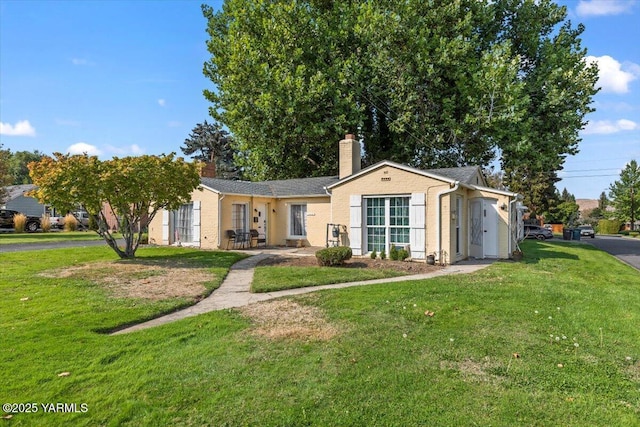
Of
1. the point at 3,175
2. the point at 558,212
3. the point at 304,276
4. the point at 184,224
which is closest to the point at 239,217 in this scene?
the point at 184,224

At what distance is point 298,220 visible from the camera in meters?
18.2

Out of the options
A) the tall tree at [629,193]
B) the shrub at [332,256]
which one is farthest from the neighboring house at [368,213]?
the tall tree at [629,193]

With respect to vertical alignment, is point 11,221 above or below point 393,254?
above

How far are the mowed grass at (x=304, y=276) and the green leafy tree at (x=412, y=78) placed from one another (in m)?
10.8

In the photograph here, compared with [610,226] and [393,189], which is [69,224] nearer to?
[393,189]

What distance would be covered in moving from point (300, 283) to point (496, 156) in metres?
18.1

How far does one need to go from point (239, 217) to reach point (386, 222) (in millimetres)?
7139

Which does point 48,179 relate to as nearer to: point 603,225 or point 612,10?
point 612,10

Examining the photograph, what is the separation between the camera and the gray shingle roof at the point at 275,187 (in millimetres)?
16906

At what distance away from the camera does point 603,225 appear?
167 ft

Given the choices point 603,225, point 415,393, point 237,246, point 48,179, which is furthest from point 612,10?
point 603,225

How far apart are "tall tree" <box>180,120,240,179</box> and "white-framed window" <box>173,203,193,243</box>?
95.3 ft

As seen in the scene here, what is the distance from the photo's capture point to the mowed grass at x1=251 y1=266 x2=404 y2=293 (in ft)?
28.3

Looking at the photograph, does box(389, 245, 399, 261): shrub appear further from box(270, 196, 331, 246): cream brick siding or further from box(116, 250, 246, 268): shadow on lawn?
box(116, 250, 246, 268): shadow on lawn
